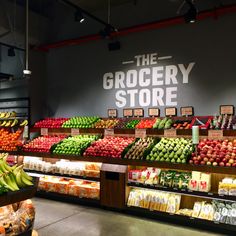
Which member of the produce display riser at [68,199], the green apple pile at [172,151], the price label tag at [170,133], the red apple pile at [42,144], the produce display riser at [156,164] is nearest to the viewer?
the produce display riser at [156,164]

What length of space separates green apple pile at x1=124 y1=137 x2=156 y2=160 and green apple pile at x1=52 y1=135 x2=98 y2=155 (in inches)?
42.6

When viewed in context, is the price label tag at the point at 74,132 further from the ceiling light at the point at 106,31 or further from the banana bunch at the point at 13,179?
the banana bunch at the point at 13,179

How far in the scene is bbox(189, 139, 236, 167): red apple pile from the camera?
465 centimetres

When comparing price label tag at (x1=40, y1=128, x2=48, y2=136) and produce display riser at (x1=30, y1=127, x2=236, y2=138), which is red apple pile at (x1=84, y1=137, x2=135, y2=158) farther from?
price label tag at (x1=40, y1=128, x2=48, y2=136)

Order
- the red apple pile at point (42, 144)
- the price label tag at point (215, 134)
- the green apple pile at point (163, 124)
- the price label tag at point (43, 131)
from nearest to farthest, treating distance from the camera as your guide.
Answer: the price label tag at point (215, 134) < the green apple pile at point (163, 124) < the red apple pile at point (42, 144) < the price label tag at point (43, 131)

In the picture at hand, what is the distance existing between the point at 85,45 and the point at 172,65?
108 inches

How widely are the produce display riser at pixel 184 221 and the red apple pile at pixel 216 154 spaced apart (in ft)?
2.96

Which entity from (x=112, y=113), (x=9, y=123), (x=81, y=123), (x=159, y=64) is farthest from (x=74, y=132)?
(x=9, y=123)

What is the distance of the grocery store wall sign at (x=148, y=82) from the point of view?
684 centimetres

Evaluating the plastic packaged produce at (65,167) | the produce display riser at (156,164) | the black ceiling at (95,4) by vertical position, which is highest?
the black ceiling at (95,4)

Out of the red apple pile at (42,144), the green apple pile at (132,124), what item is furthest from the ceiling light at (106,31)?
the red apple pile at (42,144)

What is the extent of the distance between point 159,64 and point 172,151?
8.59ft

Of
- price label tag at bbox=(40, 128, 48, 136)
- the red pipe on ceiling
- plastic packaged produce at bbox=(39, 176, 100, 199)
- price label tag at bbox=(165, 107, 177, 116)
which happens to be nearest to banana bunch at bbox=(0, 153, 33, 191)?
plastic packaged produce at bbox=(39, 176, 100, 199)

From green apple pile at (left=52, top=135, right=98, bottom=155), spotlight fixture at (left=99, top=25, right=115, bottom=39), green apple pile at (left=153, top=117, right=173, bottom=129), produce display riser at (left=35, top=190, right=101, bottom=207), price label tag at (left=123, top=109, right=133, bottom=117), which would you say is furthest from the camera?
price label tag at (left=123, top=109, right=133, bottom=117)
